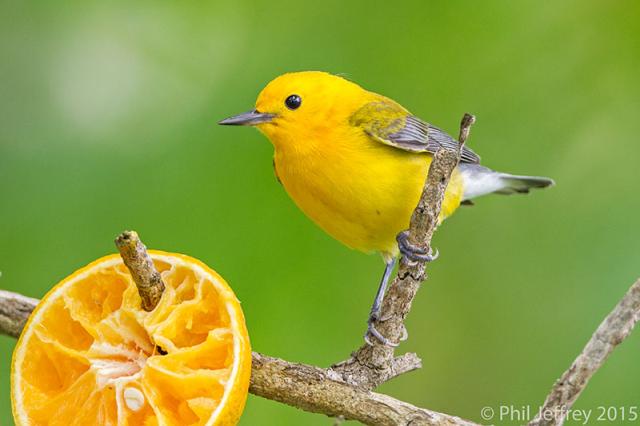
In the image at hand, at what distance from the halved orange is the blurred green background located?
0.75 meters

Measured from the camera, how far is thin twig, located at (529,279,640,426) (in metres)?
2.52

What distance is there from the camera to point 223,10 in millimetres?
4141

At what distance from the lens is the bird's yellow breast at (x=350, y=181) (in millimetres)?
3701

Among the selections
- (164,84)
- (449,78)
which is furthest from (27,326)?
(449,78)

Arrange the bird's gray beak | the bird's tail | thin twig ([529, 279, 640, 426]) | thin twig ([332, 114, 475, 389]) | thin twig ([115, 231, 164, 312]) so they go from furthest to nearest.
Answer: the bird's tail < the bird's gray beak < thin twig ([332, 114, 475, 389]) < thin twig ([529, 279, 640, 426]) < thin twig ([115, 231, 164, 312])

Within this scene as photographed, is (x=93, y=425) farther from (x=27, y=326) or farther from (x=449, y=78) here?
(x=449, y=78)

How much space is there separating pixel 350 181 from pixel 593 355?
1423mm

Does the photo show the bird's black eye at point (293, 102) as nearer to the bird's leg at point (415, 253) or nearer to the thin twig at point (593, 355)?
the bird's leg at point (415, 253)

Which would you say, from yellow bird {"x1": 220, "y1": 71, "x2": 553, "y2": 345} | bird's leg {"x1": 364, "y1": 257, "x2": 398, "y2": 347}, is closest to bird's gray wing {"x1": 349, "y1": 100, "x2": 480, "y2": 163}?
yellow bird {"x1": 220, "y1": 71, "x2": 553, "y2": 345}

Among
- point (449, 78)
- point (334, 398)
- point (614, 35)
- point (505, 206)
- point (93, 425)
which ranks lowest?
point (93, 425)

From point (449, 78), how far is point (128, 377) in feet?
7.14

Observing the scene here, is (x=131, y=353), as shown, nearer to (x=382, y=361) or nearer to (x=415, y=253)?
(x=382, y=361)

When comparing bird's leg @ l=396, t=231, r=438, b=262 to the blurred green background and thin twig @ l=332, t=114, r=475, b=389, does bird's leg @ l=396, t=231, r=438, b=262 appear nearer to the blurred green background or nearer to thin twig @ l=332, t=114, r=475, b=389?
thin twig @ l=332, t=114, r=475, b=389

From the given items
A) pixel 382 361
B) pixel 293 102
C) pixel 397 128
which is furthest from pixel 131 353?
pixel 397 128
